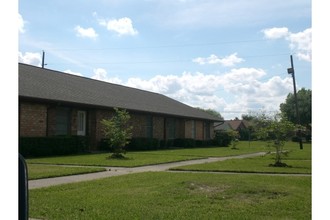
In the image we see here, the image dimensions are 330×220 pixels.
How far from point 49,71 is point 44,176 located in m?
18.7

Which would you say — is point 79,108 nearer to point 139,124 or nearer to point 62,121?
point 62,121

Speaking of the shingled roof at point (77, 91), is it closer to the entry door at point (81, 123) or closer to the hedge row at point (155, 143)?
the entry door at point (81, 123)

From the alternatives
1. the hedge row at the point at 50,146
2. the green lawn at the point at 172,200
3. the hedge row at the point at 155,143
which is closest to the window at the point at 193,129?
the hedge row at the point at 155,143

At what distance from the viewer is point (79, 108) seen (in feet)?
81.6

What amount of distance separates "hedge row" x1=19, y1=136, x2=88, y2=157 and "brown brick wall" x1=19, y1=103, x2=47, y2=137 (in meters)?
0.87

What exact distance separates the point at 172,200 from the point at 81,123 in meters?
18.6

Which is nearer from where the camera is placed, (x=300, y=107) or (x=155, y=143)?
(x=155, y=143)

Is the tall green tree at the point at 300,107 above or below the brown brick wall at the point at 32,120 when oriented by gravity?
above

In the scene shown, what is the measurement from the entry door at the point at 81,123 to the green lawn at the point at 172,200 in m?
15.0

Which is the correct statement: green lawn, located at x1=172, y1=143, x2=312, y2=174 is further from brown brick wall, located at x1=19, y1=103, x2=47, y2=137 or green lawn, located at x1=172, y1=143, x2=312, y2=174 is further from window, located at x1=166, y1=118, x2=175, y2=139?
window, located at x1=166, y1=118, x2=175, y2=139

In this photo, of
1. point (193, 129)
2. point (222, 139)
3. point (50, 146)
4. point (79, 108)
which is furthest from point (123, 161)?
point (222, 139)

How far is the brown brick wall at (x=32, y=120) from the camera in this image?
20375mm
